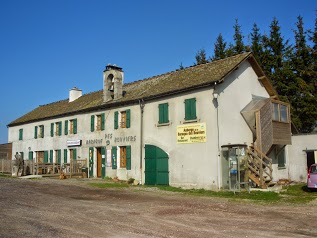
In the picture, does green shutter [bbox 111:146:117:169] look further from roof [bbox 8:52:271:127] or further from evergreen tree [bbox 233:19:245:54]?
evergreen tree [bbox 233:19:245:54]

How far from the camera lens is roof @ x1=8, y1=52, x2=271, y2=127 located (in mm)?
19359

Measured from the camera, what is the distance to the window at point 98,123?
25.4m

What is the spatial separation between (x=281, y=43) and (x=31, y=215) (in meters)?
32.0

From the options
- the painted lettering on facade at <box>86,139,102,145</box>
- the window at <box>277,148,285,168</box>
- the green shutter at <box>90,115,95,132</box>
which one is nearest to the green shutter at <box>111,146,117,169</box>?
the painted lettering on facade at <box>86,139,102,145</box>

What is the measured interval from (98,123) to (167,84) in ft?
22.7

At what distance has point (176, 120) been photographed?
789 inches

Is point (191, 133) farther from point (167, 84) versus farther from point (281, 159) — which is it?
point (281, 159)

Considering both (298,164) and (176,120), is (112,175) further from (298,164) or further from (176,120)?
(298,164)

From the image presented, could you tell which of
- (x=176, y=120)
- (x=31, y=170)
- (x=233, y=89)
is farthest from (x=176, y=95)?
(x=31, y=170)

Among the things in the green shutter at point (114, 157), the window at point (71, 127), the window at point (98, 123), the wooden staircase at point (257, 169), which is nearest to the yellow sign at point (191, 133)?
the wooden staircase at point (257, 169)

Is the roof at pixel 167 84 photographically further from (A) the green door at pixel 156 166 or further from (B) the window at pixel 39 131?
(A) the green door at pixel 156 166

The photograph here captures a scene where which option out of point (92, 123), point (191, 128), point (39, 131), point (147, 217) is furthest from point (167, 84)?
point (39, 131)

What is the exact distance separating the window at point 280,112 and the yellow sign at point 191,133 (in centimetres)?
467

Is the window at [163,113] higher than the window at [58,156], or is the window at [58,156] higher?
the window at [163,113]
